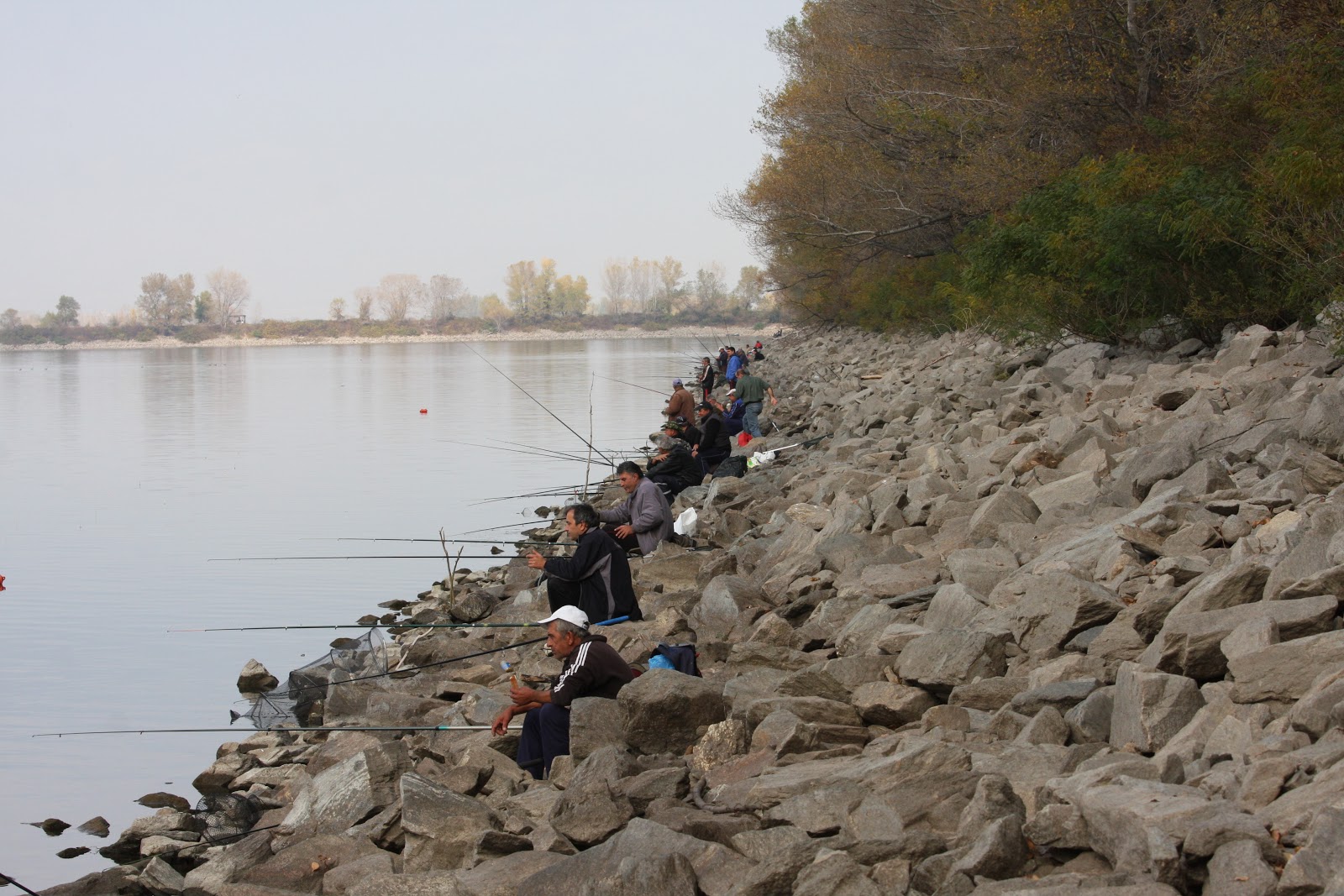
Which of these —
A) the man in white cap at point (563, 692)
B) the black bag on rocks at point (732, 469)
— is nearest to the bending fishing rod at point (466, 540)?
the black bag on rocks at point (732, 469)

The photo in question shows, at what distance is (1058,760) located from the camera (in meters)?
4.22

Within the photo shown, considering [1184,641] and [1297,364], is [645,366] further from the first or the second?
[1184,641]

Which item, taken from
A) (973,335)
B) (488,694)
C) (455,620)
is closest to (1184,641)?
(488,694)

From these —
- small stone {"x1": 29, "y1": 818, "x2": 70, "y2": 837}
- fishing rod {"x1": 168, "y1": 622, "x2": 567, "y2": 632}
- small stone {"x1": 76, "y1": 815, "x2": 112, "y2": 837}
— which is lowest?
small stone {"x1": 29, "y1": 818, "x2": 70, "y2": 837}

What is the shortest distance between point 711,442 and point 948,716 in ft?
32.1

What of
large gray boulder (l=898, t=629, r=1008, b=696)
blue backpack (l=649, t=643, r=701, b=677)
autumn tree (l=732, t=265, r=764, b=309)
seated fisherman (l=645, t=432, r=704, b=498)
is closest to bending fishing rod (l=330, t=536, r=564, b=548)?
seated fisherman (l=645, t=432, r=704, b=498)

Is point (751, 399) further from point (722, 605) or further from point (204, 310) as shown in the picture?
point (204, 310)

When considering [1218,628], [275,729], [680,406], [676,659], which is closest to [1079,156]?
[680,406]

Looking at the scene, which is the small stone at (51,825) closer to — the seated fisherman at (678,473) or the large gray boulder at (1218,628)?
the large gray boulder at (1218,628)

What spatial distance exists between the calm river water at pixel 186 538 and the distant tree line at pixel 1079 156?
23.7 feet

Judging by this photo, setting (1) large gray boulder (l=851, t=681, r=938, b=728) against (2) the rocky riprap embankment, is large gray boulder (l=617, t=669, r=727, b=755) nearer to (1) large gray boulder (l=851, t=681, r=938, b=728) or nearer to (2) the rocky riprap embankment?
(2) the rocky riprap embankment

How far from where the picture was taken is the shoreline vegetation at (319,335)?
13762cm

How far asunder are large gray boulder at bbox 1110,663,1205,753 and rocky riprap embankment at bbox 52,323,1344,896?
0.01 metres

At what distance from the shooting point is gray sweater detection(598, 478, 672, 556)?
9.99m
